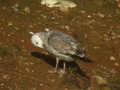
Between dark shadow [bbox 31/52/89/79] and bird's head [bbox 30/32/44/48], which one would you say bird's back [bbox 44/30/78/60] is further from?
dark shadow [bbox 31/52/89/79]

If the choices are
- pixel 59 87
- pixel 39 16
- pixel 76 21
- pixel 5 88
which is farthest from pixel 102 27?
pixel 5 88

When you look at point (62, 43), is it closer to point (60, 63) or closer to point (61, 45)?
point (61, 45)

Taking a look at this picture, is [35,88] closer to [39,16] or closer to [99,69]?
[99,69]

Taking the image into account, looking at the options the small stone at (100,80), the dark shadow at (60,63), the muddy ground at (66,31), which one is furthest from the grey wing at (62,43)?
the small stone at (100,80)

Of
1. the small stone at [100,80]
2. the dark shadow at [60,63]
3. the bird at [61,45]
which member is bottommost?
the small stone at [100,80]

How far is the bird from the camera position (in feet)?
23.2

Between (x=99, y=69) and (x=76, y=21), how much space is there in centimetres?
225

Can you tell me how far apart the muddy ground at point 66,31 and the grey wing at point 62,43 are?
25.8 inches

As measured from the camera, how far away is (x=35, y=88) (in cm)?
695

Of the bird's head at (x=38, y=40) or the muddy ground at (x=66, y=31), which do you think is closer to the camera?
the muddy ground at (x=66, y=31)

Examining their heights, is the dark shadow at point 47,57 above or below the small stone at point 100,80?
above

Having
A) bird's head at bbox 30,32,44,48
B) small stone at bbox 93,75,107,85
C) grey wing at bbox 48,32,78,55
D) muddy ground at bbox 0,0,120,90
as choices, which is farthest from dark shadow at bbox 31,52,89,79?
grey wing at bbox 48,32,78,55

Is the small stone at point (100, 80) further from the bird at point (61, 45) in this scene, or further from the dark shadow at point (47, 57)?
the dark shadow at point (47, 57)

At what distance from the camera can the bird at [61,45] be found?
279 inches
